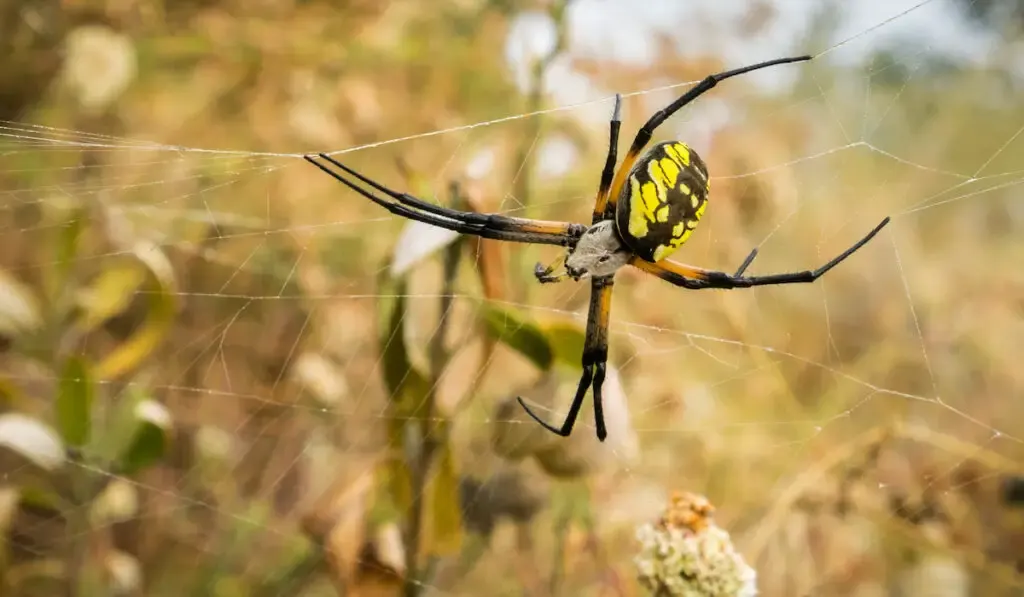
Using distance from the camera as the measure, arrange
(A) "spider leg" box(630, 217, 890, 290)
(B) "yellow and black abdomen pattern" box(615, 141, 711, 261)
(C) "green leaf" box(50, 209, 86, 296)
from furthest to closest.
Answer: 1. (C) "green leaf" box(50, 209, 86, 296)
2. (A) "spider leg" box(630, 217, 890, 290)
3. (B) "yellow and black abdomen pattern" box(615, 141, 711, 261)

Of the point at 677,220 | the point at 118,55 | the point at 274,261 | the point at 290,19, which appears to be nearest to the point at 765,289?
the point at 677,220

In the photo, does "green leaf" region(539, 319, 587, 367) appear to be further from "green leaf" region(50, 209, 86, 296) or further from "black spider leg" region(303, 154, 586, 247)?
"green leaf" region(50, 209, 86, 296)

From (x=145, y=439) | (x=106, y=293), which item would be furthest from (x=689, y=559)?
(x=106, y=293)

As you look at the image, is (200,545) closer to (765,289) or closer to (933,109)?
(765,289)

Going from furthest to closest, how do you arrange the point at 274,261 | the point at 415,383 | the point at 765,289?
the point at 765,289
the point at 274,261
the point at 415,383

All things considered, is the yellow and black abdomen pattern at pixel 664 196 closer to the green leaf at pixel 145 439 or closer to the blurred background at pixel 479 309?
the blurred background at pixel 479 309

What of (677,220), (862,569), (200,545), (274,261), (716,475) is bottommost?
(862,569)

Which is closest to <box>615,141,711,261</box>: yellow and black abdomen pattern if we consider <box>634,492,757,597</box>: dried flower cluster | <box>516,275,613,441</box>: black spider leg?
<box>516,275,613,441</box>: black spider leg
